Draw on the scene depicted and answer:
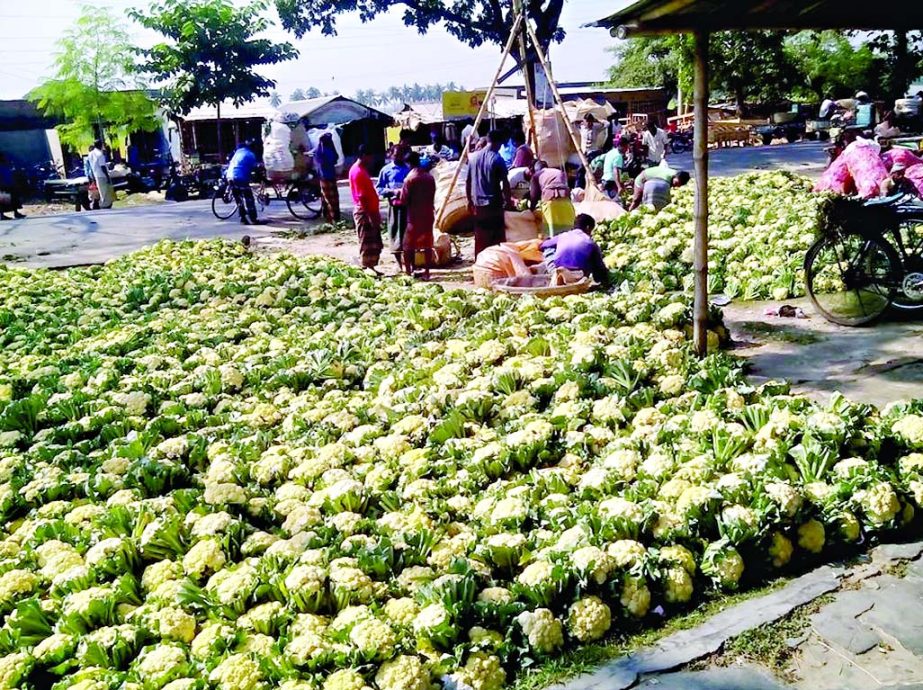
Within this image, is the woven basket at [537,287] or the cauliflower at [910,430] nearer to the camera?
the cauliflower at [910,430]

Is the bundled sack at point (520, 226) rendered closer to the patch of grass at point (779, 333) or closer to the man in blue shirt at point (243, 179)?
the patch of grass at point (779, 333)

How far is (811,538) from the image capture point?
11.1ft

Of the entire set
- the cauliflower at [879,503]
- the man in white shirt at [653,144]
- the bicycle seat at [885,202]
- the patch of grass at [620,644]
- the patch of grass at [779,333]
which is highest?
the man in white shirt at [653,144]

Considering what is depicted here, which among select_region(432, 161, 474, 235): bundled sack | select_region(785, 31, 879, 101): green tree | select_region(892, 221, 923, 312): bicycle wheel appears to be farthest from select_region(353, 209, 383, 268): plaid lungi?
select_region(785, 31, 879, 101): green tree

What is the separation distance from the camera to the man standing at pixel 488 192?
954 centimetres

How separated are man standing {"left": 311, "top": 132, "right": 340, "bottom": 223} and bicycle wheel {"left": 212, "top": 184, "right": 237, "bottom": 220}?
184 cm

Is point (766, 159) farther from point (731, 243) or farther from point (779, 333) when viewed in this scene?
point (779, 333)

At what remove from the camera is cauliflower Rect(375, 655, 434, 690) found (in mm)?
2670

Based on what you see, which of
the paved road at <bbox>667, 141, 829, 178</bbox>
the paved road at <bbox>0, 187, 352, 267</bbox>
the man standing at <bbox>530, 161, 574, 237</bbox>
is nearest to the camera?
the man standing at <bbox>530, 161, 574, 237</bbox>

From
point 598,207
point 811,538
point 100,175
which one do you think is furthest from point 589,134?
point 811,538

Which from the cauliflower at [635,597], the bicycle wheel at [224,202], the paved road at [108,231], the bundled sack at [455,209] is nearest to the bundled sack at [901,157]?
the bundled sack at [455,209]

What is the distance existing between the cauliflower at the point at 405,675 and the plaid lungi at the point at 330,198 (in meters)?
12.6

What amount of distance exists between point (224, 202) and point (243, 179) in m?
1.61

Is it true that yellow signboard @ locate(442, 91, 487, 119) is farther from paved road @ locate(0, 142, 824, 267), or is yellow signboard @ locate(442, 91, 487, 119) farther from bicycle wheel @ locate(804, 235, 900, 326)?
bicycle wheel @ locate(804, 235, 900, 326)
